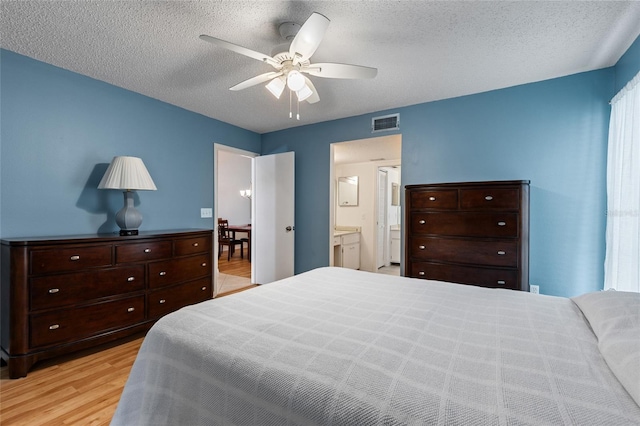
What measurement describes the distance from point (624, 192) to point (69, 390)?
4153 mm

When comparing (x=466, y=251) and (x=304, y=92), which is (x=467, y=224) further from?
(x=304, y=92)

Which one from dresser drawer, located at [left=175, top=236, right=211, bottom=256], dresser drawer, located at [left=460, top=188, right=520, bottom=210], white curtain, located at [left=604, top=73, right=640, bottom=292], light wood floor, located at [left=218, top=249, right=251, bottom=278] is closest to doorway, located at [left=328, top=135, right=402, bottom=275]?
light wood floor, located at [left=218, top=249, right=251, bottom=278]

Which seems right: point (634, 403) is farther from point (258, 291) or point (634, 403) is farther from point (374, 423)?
point (258, 291)

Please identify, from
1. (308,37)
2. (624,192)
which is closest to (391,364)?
(308,37)

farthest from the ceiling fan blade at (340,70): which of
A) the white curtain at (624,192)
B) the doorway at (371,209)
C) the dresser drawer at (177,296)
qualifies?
the doorway at (371,209)

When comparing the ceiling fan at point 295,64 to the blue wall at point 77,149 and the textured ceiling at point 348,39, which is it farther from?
the blue wall at point 77,149

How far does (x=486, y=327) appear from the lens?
3.95ft

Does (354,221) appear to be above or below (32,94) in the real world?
below

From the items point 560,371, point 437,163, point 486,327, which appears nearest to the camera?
point 560,371

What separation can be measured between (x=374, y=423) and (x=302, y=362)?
0.29 meters

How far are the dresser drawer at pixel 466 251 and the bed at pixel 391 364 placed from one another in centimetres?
103

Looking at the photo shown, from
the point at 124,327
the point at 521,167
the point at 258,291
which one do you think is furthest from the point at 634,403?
the point at 124,327

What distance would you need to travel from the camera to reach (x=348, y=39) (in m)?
2.02

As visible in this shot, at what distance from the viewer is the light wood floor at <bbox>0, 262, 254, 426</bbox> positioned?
162cm
